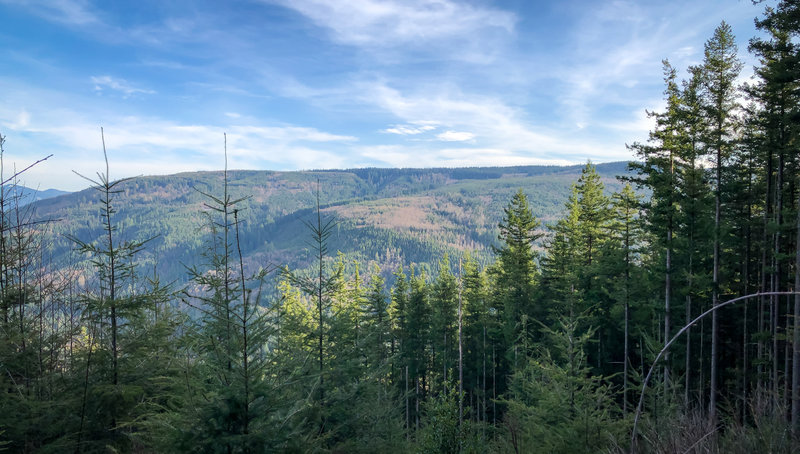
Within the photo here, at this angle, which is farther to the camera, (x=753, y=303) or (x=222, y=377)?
(x=753, y=303)

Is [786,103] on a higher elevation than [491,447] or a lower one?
higher

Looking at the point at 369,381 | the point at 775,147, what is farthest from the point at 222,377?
the point at 775,147

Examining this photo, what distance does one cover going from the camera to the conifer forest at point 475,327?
529 centimetres

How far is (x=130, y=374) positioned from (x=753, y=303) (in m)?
27.4

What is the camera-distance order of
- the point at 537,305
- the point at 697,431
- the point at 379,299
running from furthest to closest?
the point at 379,299, the point at 537,305, the point at 697,431

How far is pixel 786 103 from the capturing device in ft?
44.9

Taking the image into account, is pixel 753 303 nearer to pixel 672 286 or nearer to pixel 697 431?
pixel 672 286

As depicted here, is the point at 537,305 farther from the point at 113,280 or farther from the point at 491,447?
the point at 113,280

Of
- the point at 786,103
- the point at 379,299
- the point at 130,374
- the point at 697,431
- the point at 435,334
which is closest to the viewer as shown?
the point at 697,431

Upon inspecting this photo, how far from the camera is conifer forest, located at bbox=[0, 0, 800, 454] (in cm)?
529

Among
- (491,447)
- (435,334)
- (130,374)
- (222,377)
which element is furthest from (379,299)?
(222,377)

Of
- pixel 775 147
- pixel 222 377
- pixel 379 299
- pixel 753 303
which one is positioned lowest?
pixel 379 299

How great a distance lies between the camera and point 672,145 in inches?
683

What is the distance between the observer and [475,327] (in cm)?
3428
